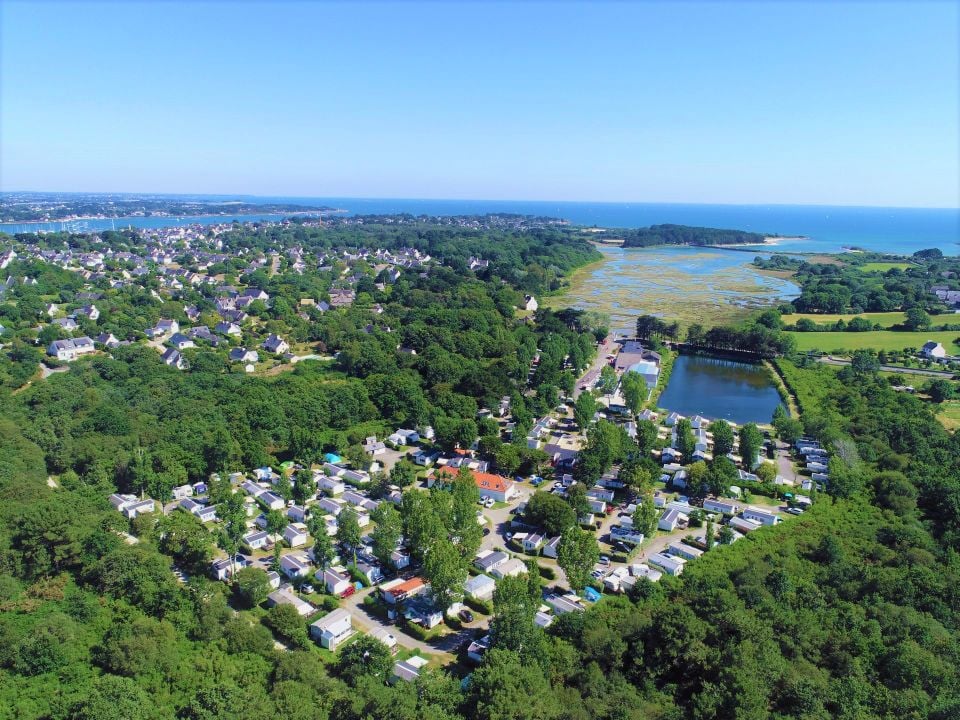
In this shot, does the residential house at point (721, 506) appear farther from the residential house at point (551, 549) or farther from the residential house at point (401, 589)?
the residential house at point (401, 589)

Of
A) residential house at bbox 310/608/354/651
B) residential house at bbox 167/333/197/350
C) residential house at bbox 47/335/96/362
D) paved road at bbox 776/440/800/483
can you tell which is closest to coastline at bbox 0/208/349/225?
residential house at bbox 47/335/96/362

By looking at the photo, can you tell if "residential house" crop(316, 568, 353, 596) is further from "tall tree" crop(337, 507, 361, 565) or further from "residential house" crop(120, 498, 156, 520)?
"residential house" crop(120, 498, 156, 520)

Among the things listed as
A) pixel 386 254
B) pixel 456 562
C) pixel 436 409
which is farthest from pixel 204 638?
pixel 386 254

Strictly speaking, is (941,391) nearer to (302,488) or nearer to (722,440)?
(722,440)

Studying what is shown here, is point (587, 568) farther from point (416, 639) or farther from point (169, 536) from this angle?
point (169, 536)

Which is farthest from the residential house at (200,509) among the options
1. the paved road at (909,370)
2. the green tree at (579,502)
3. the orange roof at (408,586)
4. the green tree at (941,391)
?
the paved road at (909,370)

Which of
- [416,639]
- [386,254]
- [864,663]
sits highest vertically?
[386,254]
